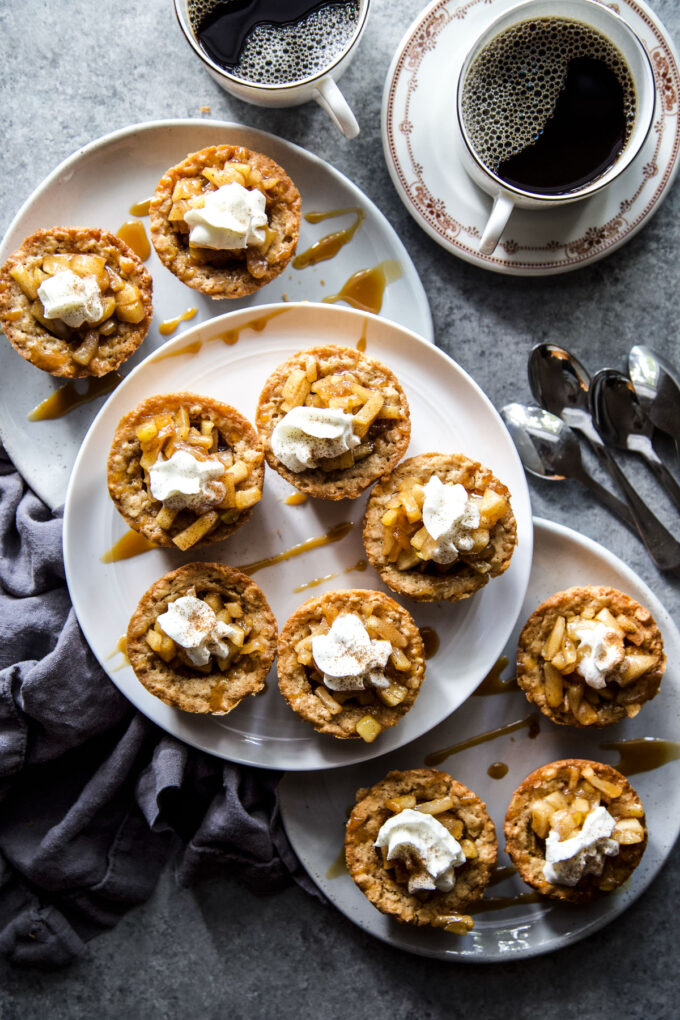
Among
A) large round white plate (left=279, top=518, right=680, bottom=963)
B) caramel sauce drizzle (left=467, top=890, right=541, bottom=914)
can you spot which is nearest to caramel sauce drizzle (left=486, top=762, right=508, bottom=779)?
large round white plate (left=279, top=518, right=680, bottom=963)

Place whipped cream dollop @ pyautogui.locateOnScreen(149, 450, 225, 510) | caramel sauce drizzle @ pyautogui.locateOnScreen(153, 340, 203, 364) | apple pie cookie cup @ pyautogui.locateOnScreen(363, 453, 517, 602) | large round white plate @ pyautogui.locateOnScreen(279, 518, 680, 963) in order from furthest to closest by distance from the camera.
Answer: large round white plate @ pyautogui.locateOnScreen(279, 518, 680, 963) < caramel sauce drizzle @ pyautogui.locateOnScreen(153, 340, 203, 364) < apple pie cookie cup @ pyautogui.locateOnScreen(363, 453, 517, 602) < whipped cream dollop @ pyautogui.locateOnScreen(149, 450, 225, 510)

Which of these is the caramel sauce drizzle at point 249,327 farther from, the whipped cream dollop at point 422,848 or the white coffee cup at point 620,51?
the whipped cream dollop at point 422,848

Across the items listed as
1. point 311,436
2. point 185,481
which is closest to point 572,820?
point 311,436

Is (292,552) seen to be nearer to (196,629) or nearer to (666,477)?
(196,629)

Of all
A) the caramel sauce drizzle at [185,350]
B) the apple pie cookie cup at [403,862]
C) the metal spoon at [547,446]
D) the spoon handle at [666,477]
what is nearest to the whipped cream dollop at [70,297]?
the caramel sauce drizzle at [185,350]

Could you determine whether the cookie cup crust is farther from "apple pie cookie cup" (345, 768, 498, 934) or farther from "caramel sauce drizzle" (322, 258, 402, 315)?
"caramel sauce drizzle" (322, 258, 402, 315)
